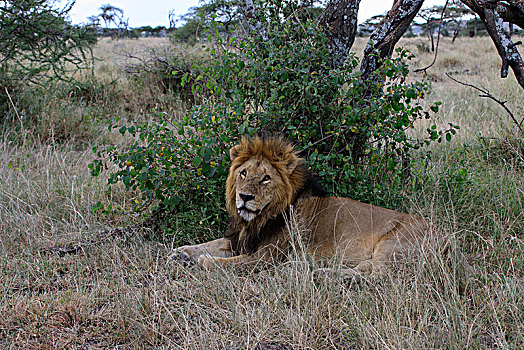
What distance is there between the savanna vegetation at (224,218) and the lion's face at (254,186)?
1.15 ft

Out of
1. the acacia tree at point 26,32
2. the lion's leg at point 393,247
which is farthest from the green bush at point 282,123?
the acacia tree at point 26,32

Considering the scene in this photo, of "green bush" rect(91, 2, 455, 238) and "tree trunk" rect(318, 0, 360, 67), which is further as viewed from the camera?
"tree trunk" rect(318, 0, 360, 67)

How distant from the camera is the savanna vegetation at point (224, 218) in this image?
3.04 m

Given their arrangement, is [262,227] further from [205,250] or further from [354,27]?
[354,27]

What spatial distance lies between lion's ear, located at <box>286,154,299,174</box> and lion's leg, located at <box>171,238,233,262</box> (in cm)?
89

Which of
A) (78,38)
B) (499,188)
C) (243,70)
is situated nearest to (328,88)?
(243,70)

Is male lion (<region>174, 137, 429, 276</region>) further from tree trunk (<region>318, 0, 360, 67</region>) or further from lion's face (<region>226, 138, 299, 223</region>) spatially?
tree trunk (<region>318, 0, 360, 67</region>)

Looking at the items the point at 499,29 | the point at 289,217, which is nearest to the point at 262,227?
the point at 289,217

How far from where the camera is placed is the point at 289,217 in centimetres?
411

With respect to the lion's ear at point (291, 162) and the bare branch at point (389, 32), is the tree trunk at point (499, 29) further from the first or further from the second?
the lion's ear at point (291, 162)

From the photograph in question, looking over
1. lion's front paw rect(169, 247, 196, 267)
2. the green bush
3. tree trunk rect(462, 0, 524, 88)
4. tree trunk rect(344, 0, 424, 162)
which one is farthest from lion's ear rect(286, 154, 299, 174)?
tree trunk rect(462, 0, 524, 88)

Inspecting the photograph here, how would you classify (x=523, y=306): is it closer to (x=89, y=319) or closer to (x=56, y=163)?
(x=89, y=319)

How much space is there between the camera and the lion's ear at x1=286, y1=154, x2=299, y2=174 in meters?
4.06

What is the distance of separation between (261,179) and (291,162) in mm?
312
